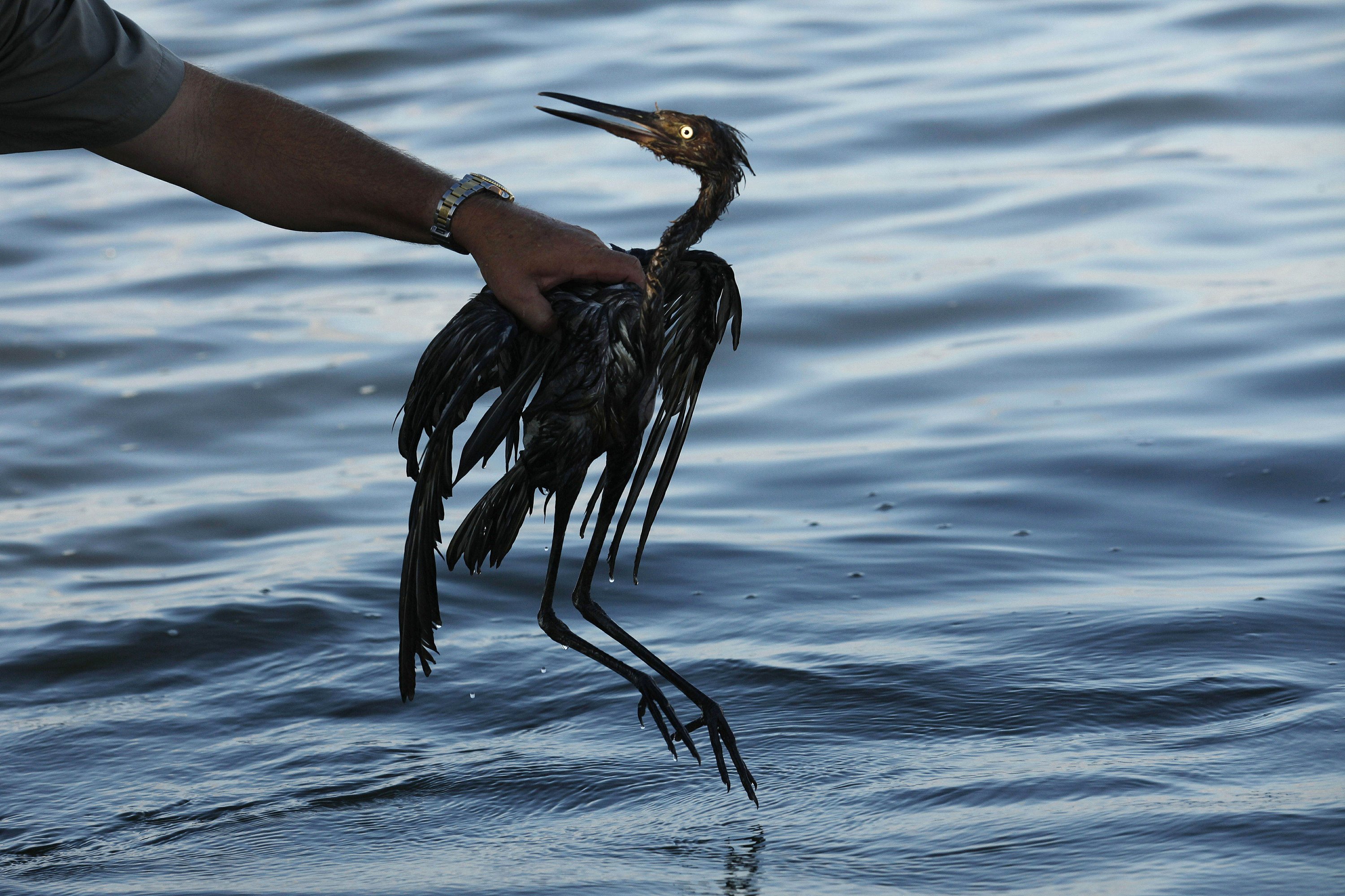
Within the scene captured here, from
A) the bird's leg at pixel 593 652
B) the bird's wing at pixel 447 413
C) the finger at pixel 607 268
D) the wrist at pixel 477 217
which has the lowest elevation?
the bird's leg at pixel 593 652

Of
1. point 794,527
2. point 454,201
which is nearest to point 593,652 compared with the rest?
point 454,201

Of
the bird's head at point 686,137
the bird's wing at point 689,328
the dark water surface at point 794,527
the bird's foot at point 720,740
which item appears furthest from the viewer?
the dark water surface at point 794,527

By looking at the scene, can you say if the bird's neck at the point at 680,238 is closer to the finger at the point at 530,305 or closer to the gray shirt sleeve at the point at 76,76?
the finger at the point at 530,305

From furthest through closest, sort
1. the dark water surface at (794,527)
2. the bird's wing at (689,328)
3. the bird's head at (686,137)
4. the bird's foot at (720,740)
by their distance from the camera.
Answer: the dark water surface at (794,527) < the bird's foot at (720,740) < the bird's wing at (689,328) < the bird's head at (686,137)

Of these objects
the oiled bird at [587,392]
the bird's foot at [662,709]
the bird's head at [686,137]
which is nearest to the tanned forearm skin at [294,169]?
the oiled bird at [587,392]

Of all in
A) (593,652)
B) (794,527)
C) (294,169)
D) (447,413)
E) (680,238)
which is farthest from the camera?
(794,527)

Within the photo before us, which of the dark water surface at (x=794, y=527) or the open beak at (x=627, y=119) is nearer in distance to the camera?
the open beak at (x=627, y=119)

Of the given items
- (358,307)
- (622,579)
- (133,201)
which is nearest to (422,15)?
(133,201)

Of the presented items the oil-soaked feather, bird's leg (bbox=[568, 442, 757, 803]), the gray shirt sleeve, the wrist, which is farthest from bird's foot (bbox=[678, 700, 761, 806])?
the gray shirt sleeve

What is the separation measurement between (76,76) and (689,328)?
4.19 ft

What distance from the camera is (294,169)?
3604 millimetres

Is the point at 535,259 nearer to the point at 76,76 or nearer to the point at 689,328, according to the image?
the point at 689,328

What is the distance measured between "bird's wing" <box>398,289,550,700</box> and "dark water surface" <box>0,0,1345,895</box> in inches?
21.2

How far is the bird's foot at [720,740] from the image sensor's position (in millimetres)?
3594
